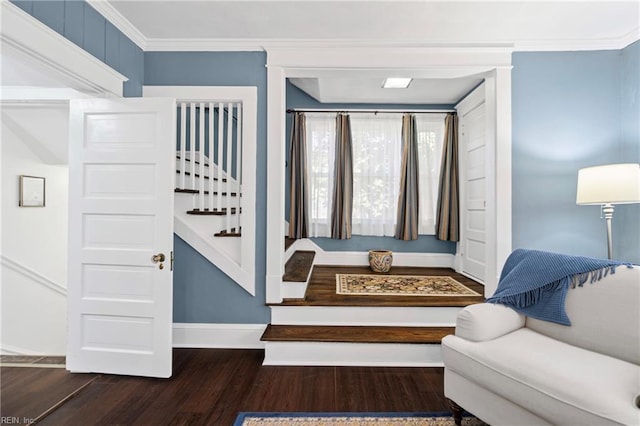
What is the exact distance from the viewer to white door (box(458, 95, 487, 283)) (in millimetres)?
3533

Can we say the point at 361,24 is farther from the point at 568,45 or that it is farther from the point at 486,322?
the point at 486,322

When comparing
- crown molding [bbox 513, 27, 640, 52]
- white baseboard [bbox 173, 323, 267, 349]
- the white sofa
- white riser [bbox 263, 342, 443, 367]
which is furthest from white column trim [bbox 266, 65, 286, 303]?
crown molding [bbox 513, 27, 640, 52]

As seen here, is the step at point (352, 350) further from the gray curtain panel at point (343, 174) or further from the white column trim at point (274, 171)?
the gray curtain panel at point (343, 174)

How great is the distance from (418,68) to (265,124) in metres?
1.39

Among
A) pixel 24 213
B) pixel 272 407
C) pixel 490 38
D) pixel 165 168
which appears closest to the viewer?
pixel 272 407

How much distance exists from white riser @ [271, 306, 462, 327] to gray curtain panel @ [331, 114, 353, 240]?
67.6 inches

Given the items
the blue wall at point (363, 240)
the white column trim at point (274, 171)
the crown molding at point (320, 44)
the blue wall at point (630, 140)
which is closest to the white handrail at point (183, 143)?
the crown molding at point (320, 44)

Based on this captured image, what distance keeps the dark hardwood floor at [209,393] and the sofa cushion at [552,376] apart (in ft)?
1.81

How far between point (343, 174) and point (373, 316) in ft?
6.88

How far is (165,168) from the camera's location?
225 cm

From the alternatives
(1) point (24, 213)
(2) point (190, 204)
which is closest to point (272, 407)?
(2) point (190, 204)

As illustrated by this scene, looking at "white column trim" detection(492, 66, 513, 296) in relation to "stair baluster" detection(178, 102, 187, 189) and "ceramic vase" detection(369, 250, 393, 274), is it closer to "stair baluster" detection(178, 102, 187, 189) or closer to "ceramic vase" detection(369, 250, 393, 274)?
"ceramic vase" detection(369, 250, 393, 274)

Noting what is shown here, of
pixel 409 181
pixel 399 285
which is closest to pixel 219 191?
pixel 399 285

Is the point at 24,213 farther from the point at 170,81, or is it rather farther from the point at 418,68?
the point at 418,68
